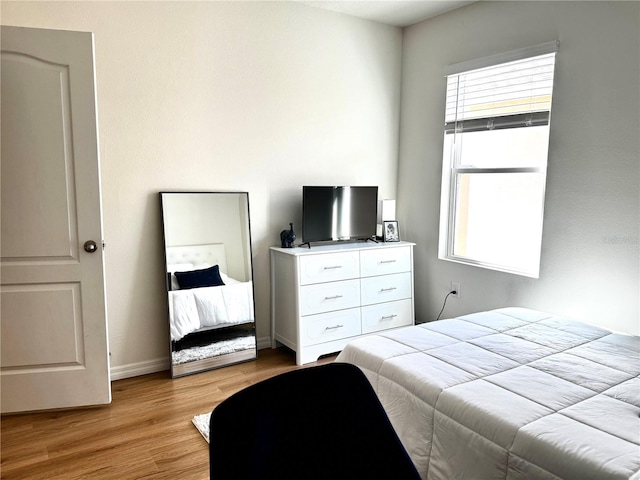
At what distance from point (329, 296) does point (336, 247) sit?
415 millimetres

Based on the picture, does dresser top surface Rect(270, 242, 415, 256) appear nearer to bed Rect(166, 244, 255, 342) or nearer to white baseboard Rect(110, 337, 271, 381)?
bed Rect(166, 244, 255, 342)

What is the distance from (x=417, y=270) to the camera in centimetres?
441

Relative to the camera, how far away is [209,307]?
139 inches

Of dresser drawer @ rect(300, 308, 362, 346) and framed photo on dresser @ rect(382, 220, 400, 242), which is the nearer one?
dresser drawer @ rect(300, 308, 362, 346)

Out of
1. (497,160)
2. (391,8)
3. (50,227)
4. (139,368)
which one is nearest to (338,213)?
(497,160)

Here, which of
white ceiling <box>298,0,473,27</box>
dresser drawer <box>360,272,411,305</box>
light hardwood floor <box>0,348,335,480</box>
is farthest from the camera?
dresser drawer <box>360,272,411,305</box>

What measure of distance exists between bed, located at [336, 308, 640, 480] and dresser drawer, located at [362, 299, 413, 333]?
1314mm

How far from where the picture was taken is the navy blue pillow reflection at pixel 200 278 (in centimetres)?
341

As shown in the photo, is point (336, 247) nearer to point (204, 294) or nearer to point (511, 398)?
point (204, 294)

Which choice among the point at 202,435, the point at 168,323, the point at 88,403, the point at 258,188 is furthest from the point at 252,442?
the point at 258,188

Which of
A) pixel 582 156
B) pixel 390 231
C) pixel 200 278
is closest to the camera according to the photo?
pixel 582 156

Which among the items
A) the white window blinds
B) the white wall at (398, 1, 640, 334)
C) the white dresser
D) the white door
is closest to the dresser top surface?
the white dresser

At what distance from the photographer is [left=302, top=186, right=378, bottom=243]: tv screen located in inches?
151

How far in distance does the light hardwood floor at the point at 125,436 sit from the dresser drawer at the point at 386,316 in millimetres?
1030
